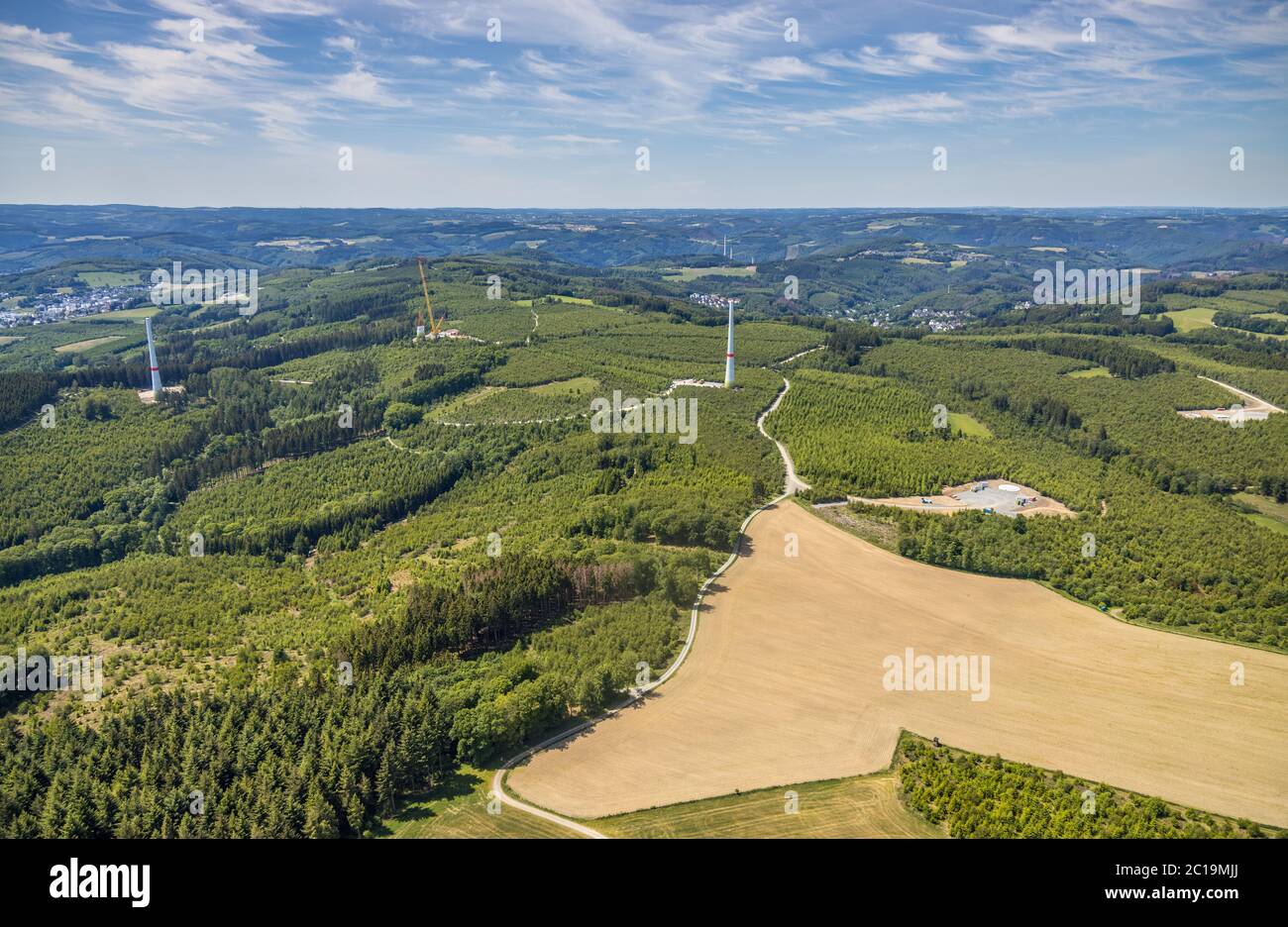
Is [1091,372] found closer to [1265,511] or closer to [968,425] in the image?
[968,425]

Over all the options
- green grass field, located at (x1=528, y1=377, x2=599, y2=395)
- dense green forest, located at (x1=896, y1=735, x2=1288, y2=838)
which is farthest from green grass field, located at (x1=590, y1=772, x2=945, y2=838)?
green grass field, located at (x1=528, y1=377, x2=599, y2=395)

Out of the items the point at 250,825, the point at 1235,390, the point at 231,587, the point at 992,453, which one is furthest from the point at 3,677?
the point at 1235,390

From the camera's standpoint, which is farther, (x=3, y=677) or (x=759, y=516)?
(x=759, y=516)

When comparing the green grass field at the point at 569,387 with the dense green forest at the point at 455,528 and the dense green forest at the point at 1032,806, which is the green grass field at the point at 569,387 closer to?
the dense green forest at the point at 455,528

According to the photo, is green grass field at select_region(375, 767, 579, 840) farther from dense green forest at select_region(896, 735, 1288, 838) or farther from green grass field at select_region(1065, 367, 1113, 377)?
green grass field at select_region(1065, 367, 1113, 377)
